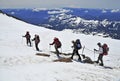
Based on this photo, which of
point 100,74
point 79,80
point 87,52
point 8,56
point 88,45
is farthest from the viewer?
point 88,45

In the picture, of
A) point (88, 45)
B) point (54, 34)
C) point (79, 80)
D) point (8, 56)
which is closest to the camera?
point (79, 80)

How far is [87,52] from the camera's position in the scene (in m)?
37.6

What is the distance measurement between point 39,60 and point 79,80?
280 inches

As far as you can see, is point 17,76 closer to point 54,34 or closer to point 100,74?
point 100,74

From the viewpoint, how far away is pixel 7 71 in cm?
1653

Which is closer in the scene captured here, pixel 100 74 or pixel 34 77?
pixel 34 77

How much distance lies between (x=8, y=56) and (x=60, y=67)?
5751mm

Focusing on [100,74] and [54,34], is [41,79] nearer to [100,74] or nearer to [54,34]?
[100,74]

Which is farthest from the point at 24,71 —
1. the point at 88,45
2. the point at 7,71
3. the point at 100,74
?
the point at 88,45

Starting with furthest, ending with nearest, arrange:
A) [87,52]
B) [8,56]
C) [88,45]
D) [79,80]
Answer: [88,45], [87,52], [8,56], [79,80]

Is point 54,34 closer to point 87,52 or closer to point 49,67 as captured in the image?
point 87,52

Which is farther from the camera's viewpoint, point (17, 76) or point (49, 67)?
point (49, 67)

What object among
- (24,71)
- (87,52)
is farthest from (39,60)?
(87,52)

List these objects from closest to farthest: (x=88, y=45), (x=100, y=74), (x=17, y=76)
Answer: (x=17, y=76)
(x=100, y=74)
(x=88, y=45)
